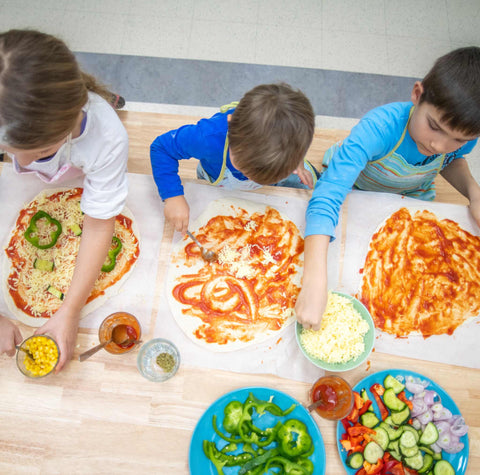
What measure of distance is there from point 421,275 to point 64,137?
4.61ft

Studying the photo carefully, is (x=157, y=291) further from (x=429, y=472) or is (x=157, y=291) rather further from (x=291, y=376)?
(x=429, y=472)

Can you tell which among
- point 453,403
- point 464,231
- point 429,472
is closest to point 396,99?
point 464,231

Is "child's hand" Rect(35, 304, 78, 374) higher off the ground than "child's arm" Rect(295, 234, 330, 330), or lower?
lower

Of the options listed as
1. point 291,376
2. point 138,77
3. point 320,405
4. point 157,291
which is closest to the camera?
point 320,405

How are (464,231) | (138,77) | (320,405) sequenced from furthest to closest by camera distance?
(138,77)
(464,231)
(320,405)

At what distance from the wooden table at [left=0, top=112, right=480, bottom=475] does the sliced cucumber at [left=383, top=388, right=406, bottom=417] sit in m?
0.10

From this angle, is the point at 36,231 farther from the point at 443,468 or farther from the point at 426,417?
the point at 443,468

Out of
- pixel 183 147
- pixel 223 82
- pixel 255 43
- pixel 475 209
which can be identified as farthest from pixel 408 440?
pixel 255 43

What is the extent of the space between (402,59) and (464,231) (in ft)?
6.23

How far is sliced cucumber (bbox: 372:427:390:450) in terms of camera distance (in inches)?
Answer: 48.6

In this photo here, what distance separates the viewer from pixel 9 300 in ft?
4.64

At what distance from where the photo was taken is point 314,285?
1339mm

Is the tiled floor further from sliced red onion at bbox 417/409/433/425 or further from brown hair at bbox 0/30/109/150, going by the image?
sliced red onion at bbox 417/409/433/425

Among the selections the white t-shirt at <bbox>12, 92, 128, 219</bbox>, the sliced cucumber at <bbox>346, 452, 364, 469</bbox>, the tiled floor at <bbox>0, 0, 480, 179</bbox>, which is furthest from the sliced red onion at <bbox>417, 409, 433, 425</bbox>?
the tiled floor at <bbox>0, 0, 480, 179</bbox>
